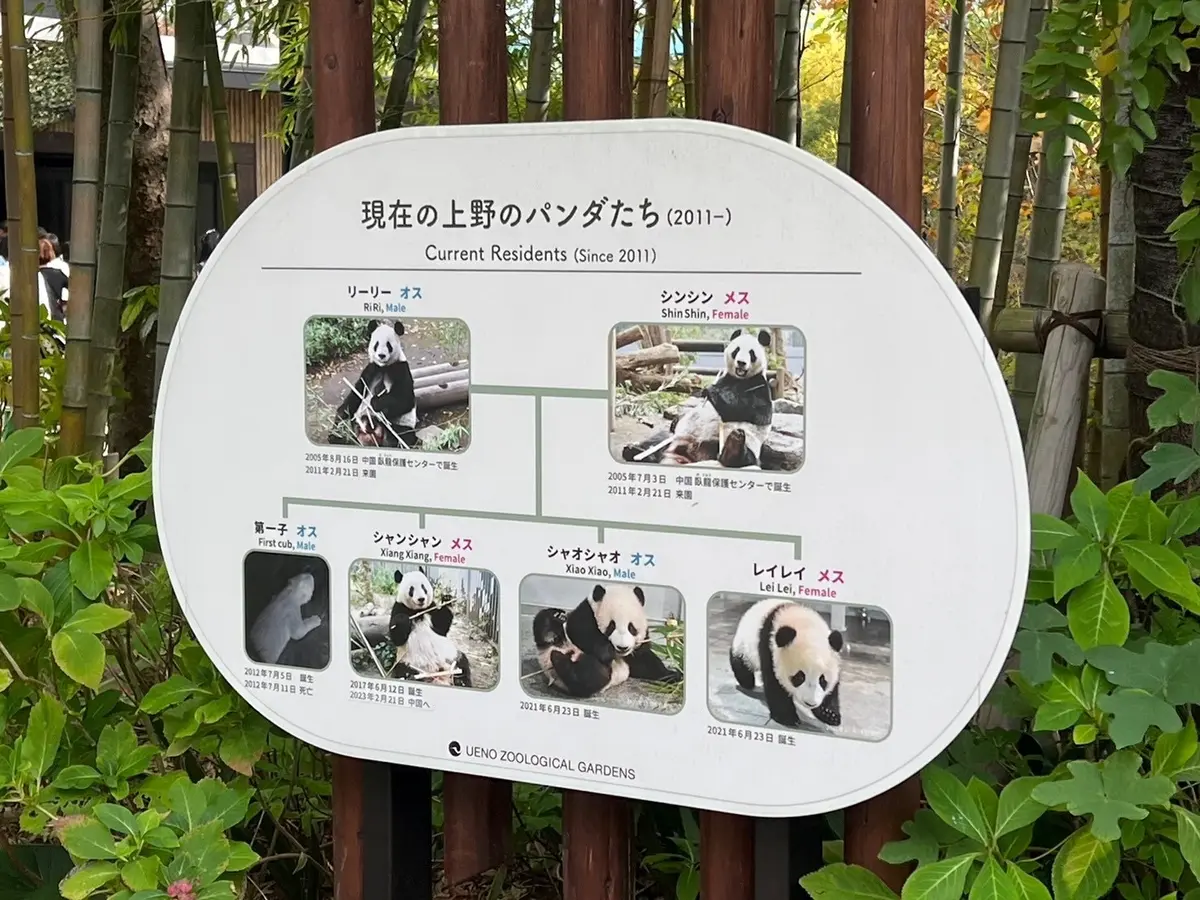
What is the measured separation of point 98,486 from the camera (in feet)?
5.70

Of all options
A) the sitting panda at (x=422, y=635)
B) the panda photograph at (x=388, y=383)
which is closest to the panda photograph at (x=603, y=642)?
the sitting panda at (x=422, y=635)

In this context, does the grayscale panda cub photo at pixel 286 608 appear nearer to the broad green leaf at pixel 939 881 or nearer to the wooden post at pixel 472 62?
the wooden post at pixel 472 62

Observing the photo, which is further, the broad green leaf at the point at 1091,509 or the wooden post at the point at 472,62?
the wooden post at the point at 472,62

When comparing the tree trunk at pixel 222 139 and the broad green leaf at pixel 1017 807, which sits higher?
the tree trunk at pixel 222 139

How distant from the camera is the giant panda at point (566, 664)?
1527 millimetres

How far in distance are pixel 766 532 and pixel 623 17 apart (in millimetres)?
680

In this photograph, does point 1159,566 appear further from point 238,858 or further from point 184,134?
point 184,134

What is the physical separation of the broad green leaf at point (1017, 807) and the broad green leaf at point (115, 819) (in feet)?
3.43

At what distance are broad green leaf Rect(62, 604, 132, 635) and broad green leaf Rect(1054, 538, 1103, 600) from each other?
1.18 m

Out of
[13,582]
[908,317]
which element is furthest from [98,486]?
[908,317]

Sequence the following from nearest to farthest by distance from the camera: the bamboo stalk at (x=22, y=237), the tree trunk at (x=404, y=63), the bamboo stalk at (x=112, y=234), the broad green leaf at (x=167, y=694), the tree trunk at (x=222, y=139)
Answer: the broad green leaf at (x=167, y=694) → the bamboo stalk at (x=22, y=237) → the tree trunk at (x=404, y=63) → the bamboo stalk at (x=112, y=234) → the tree trunk at (x=222, y=139)

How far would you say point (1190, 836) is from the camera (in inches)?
50.1

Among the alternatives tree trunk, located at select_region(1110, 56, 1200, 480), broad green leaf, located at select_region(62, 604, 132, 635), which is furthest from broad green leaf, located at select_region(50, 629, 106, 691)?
tree trunk, located at select_region(1110, 56, 1200, 480)

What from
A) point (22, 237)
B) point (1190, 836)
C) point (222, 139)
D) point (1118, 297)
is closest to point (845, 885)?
point (1190, 836)
